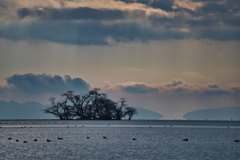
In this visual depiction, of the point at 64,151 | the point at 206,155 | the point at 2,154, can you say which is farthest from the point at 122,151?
the point at 2,154

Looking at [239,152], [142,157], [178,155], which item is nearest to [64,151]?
[142,157]

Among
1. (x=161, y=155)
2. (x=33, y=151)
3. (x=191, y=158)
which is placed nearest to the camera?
(x=191, y=158)

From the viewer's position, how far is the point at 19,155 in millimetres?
53438

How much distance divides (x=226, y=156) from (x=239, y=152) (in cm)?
543

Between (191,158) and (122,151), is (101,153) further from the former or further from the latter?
(191,158)

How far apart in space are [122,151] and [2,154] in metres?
17.6

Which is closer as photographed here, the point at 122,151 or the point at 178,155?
the point at 178,155

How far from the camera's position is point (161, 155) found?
54.6 m

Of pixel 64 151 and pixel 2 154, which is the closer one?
pixel 2 154

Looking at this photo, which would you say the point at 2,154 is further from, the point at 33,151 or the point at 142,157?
the point at 142,157

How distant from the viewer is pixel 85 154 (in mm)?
55031

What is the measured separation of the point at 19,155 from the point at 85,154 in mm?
9047

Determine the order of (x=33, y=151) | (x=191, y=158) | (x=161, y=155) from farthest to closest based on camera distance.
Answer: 1. (x=33, y=151)
2. (x=161, y=155)
3. (x=191, y=158)

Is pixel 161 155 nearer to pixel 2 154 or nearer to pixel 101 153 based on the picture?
pixel 101 153
